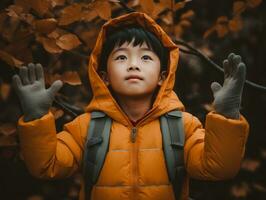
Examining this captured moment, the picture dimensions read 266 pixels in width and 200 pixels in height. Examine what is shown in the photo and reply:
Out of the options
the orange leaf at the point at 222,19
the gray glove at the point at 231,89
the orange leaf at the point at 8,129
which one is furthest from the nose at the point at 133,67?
the orange leaf at the point at 222,19

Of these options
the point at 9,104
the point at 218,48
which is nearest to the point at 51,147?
the point at 9,104

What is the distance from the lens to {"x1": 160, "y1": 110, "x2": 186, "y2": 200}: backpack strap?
8.23 ft

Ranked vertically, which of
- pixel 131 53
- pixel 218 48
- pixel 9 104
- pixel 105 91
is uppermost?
pixel 131 53

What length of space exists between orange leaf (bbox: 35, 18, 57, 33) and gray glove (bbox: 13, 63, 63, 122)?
19.3 inches

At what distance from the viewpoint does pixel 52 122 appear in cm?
236

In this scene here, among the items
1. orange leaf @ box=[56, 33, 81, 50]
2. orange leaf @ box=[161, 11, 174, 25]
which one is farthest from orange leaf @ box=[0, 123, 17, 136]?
orange leaf @ box=[161, 11, 174, 25]

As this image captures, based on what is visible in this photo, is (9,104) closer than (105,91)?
No

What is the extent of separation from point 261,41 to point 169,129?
2784 mm

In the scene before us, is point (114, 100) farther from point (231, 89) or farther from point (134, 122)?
point (231, 89)

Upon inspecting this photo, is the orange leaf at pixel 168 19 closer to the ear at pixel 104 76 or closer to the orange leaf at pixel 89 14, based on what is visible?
the orange leaf at pixel 89 14

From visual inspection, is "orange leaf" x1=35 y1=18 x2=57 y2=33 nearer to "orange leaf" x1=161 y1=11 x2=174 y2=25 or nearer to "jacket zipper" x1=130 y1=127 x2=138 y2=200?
"jacket zipper" x1=130 y1=127 x2=138 y2=200

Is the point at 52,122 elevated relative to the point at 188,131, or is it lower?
elevated

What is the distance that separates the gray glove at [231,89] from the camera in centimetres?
219

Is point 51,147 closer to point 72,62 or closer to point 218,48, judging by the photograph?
point 72,62
